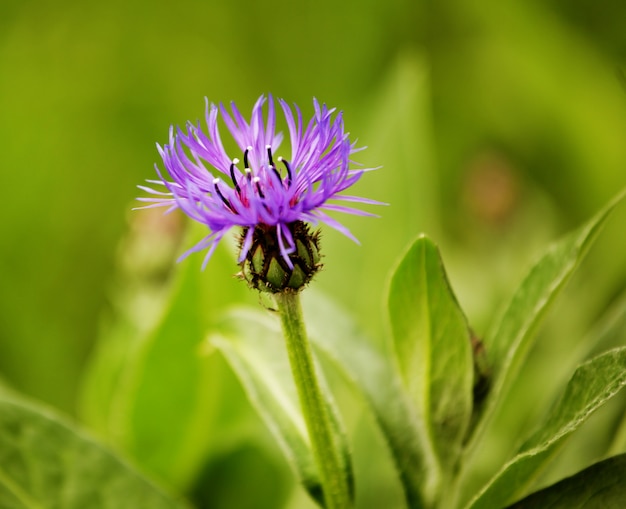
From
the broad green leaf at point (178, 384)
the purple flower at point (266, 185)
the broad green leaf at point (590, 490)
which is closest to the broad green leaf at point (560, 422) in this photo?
the broad green leaf at point (590, 490)

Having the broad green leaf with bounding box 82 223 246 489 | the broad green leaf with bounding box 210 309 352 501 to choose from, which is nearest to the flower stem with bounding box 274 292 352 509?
the broad green leaf with bounding box 210 309 352 501

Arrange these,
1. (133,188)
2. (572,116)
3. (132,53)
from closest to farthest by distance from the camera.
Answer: (572,116), (133,188), (132,53)

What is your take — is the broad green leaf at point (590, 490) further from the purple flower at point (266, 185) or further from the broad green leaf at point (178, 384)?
the broad green leaf at point (178, 384)

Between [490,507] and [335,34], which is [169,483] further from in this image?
[335,34]

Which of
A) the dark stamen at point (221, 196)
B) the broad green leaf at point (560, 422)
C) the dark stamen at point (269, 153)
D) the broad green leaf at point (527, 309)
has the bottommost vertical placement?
the broad green leaf at point (560, 422)

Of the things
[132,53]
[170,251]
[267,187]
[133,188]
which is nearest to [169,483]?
[170,251]

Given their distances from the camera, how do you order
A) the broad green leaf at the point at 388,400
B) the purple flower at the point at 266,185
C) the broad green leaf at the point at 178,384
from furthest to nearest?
1. the broad green leaf at the point at 178,384
2. the broad green leaf at the point at 388,400
3. the purple flower at the point at 266,185
